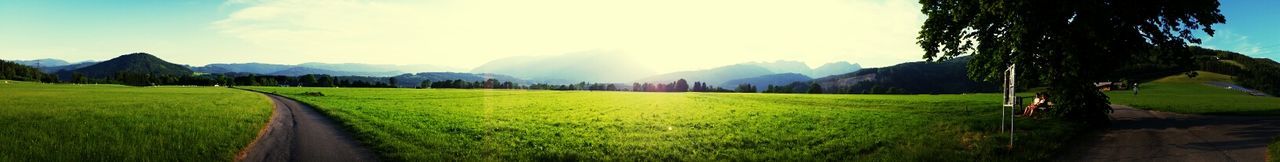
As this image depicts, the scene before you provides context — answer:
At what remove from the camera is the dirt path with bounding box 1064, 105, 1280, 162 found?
17688 mm

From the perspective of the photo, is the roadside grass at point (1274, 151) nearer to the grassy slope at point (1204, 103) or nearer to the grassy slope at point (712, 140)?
the grassy slope at point (712, 140)

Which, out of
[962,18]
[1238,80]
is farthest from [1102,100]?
[1238,80]

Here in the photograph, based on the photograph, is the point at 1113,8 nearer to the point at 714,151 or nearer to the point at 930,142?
the point at 930,142

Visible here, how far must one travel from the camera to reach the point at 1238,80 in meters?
154

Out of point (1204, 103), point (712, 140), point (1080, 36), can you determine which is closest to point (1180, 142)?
point (1080, 36)

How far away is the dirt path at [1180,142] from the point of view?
58.0 feet

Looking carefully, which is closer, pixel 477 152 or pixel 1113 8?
pixel 477 152

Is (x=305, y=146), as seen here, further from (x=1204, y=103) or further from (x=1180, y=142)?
(x=1204, y=103)

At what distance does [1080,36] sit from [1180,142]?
7.30 metres

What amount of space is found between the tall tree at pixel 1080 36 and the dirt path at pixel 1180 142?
7.21ft

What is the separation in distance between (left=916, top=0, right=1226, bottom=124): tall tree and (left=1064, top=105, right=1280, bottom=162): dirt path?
2198 mm

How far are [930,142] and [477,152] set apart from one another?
589 inches

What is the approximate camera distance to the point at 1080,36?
26.2 metres

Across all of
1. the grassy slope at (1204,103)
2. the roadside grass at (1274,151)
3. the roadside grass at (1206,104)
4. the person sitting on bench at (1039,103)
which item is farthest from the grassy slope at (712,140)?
the grassy slope at (1204,103)
